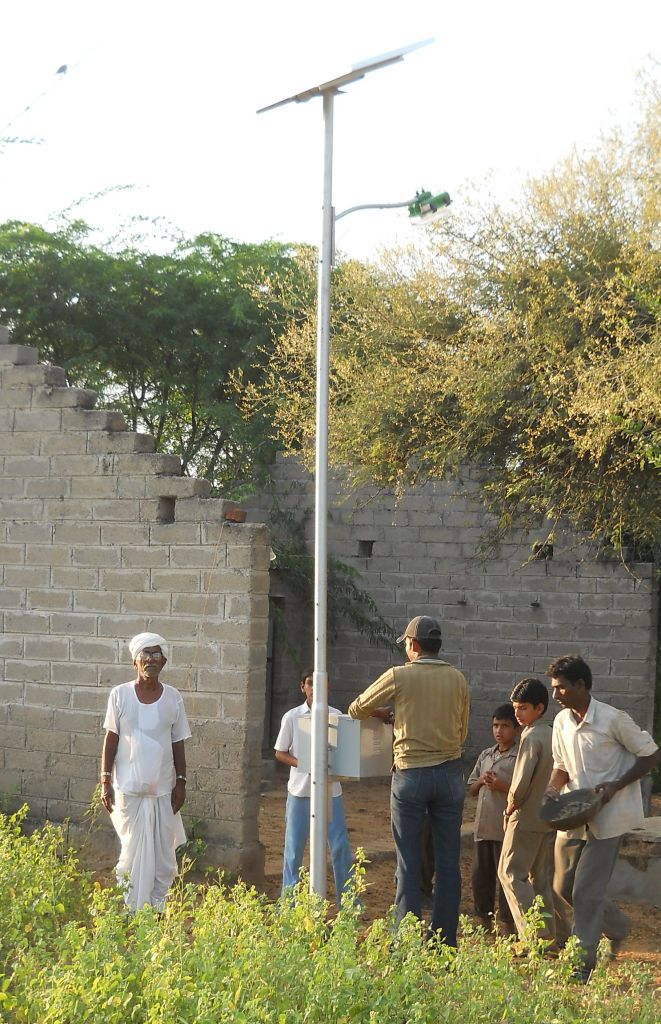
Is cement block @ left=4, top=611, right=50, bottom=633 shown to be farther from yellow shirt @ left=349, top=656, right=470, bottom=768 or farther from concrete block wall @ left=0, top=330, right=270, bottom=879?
yellow shirt @ left=349, top=656, right=470, bottom=768

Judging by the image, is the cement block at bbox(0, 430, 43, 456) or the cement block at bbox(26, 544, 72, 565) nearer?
the cement block at bbox(26, 544, 72, 565)

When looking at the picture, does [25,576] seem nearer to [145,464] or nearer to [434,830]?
[145,464]

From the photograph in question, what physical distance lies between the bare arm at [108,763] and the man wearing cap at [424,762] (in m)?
1.44

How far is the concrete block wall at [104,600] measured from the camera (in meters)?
8.59

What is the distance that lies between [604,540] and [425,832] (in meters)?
4.71

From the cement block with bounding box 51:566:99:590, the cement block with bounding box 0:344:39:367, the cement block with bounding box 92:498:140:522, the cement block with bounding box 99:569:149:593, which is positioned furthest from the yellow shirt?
the cement block with bounding box 0:344:39:367

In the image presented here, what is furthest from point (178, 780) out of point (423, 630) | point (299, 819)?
point (423, 630)

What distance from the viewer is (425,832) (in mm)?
8430

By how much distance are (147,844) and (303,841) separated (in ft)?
4.06

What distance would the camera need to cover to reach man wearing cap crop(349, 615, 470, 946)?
6.60 meters

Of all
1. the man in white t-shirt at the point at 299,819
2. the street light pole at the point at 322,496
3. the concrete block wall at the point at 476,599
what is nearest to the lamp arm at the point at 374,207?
the street light pole at the point at 322,496

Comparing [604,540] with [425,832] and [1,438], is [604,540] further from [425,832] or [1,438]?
[1,438]

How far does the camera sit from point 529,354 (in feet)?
31.7

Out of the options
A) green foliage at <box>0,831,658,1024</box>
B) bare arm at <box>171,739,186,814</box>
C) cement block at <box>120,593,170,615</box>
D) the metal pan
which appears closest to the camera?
green foliage at <box>0,831,658,1024</box>
